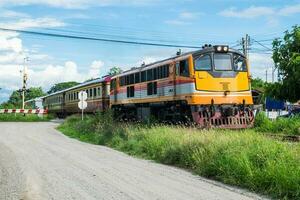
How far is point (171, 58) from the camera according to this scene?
2420 cm

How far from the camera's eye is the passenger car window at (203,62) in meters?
22.2

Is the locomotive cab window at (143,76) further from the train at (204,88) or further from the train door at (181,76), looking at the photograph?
the train door at (181,76)

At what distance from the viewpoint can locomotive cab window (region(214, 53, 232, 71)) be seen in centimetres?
2270

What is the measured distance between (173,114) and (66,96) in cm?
3139

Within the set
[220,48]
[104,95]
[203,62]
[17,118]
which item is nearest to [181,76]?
[203,62]

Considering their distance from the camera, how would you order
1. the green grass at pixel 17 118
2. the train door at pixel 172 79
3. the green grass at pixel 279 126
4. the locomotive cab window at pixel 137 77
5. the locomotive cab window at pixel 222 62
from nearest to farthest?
the green grass at pixel 279 126 < the locomotive cab window at pixel 222 62 < the train door at pixel 172 79 < the locomotive cab window at pixel 137 77 < the green grass at pixel 17 118

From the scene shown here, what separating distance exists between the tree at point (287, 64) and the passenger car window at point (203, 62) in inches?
244

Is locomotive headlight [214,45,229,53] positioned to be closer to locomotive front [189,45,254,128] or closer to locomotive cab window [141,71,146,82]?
locomotive front [189,45,254,128]

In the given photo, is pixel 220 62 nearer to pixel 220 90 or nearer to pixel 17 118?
pixel 220 90

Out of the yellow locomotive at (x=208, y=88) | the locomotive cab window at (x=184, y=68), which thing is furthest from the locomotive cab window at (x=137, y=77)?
the locomotive cab window at (x=184, y=68)

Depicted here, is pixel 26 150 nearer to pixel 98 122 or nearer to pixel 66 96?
pixel 98 122

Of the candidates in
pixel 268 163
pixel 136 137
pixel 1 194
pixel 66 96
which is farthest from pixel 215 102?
pixel 66 96

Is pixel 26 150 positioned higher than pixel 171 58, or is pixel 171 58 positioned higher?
pixel 171 58

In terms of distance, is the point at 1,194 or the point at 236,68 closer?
the point at 1,194
